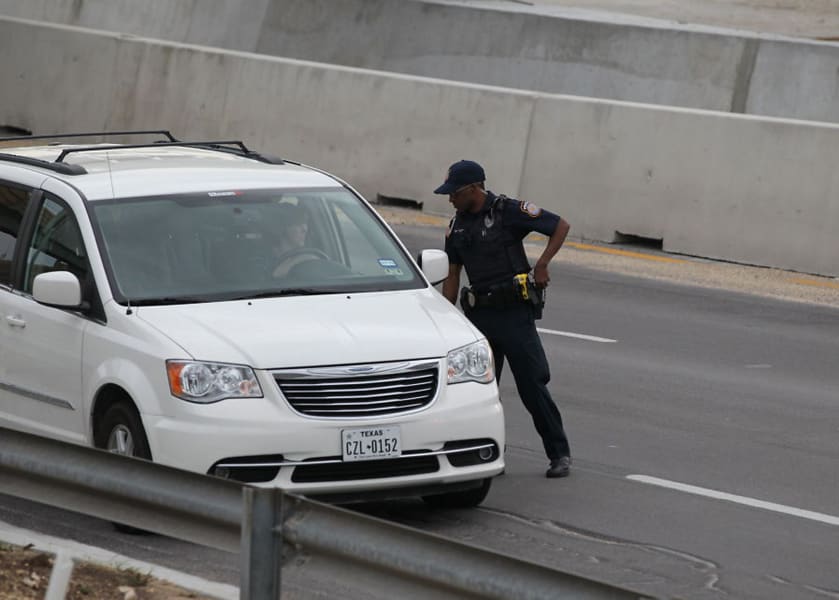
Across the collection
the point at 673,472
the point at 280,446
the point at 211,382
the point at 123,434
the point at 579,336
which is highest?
the point at 211,382

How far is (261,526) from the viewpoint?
4781mm

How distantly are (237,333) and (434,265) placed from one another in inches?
57.9

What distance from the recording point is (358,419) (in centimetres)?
757

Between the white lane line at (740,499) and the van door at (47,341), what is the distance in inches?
118

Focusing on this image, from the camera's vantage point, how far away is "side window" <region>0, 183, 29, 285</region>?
8828mm

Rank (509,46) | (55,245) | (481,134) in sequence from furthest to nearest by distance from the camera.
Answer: (509,46) < (481,134) < (55,245)

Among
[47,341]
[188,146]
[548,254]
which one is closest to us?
[47,341]

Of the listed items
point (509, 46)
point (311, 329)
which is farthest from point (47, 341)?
point (509, 46)

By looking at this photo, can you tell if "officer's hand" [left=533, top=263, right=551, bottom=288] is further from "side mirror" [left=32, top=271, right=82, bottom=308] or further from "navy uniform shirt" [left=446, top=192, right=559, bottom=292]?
"side mirror" [left=32, top=271, right=82, bottom=308]

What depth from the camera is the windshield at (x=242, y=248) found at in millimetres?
8273

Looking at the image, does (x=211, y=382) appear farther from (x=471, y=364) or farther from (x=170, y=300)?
(x=471, y=364)

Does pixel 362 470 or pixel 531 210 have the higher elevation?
pixel 531 210

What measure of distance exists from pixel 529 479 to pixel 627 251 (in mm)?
9237

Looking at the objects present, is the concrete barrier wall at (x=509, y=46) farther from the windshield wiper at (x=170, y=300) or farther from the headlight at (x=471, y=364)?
the windshield wiper at (x=170, y=300)
